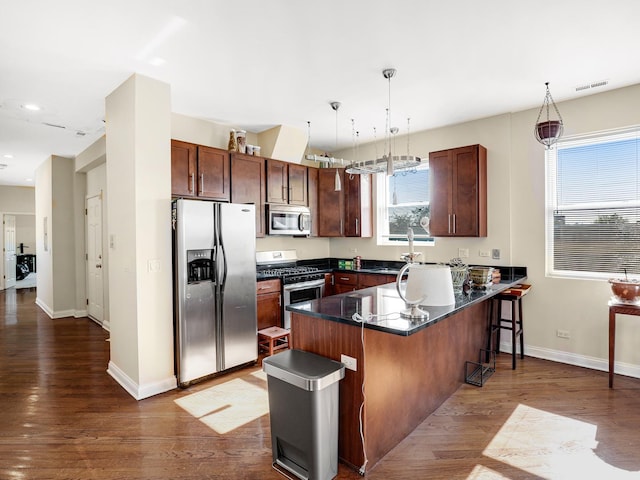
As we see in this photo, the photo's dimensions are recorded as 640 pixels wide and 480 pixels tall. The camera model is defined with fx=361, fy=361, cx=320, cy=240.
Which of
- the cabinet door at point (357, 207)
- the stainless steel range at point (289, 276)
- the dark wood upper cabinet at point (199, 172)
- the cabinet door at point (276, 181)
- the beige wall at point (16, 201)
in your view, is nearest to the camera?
the dark wood upper cabinet at point (199, 172)

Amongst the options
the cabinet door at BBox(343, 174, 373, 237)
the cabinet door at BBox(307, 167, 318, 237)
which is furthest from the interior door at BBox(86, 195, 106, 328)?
the cabinet door at BBox(343, 174, 373, 237)

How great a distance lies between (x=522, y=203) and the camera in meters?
4.19

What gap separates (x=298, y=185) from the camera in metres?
5.18

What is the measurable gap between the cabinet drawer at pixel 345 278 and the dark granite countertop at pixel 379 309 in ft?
6.54

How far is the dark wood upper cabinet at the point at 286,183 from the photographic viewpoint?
4777 mm

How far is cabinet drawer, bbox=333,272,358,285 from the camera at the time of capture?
17.1 ft

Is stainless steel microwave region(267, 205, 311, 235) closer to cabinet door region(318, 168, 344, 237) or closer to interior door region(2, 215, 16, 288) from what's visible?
cabinet door region(318, 168, 344, 237)

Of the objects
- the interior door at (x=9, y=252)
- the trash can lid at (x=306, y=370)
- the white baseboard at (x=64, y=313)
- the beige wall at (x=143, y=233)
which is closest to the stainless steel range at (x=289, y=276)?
the beige wall at (x=143, y=233)

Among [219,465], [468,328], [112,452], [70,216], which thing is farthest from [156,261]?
[70,216]

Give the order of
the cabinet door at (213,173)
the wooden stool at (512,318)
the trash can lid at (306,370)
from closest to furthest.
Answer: the trash can lid at (306,370) → the wooden stool at (512,318) → the cabinet door at (213,173)

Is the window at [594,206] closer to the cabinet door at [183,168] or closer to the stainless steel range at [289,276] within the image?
the stainless steel range at [289,276]

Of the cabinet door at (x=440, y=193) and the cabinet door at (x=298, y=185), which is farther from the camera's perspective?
the cabinet door at (x=298, y=185)

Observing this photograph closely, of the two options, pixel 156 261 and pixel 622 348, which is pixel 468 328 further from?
pixel 156 261

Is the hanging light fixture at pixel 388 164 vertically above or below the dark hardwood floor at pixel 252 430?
above
